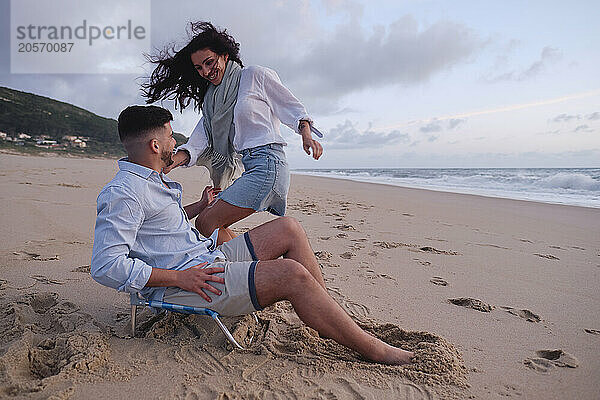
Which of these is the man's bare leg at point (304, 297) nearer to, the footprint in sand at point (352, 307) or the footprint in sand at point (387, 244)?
the footprint in sand at point (352, 307)

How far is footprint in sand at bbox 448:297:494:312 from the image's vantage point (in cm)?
275

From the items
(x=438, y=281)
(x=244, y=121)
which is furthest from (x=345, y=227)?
(x=244, y=121)

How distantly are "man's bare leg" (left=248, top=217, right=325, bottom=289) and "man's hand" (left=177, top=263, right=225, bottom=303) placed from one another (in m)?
0.48

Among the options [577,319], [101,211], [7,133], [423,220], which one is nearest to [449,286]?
[577,319]

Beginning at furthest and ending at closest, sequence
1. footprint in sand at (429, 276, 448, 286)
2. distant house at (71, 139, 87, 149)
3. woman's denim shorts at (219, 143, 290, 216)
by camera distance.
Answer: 1. distant house at (71, 139, 87, 149)
2. footprint in sand at (429, 276, 448, 286)
3. woman's denim shorts at (219, 143, 290, 216)

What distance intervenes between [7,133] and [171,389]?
3035 centimetres

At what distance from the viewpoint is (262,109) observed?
2783 millimetres

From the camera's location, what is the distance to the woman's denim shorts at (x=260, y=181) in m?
Answer: 2.69

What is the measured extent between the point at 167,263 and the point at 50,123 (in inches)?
1354

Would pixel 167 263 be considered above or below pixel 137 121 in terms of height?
below

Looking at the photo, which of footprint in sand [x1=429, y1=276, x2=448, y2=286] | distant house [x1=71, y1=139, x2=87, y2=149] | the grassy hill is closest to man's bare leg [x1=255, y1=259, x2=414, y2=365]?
footprint in sand [x1=429, y1=276, x2=448, y2=286]

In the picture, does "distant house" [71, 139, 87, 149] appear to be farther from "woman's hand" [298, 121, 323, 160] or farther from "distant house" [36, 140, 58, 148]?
"woman's hand" [298, 121, 323, 160]

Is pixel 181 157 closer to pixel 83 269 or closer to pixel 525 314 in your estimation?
pixel 83 269

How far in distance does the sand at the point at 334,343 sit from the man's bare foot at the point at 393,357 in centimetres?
4
